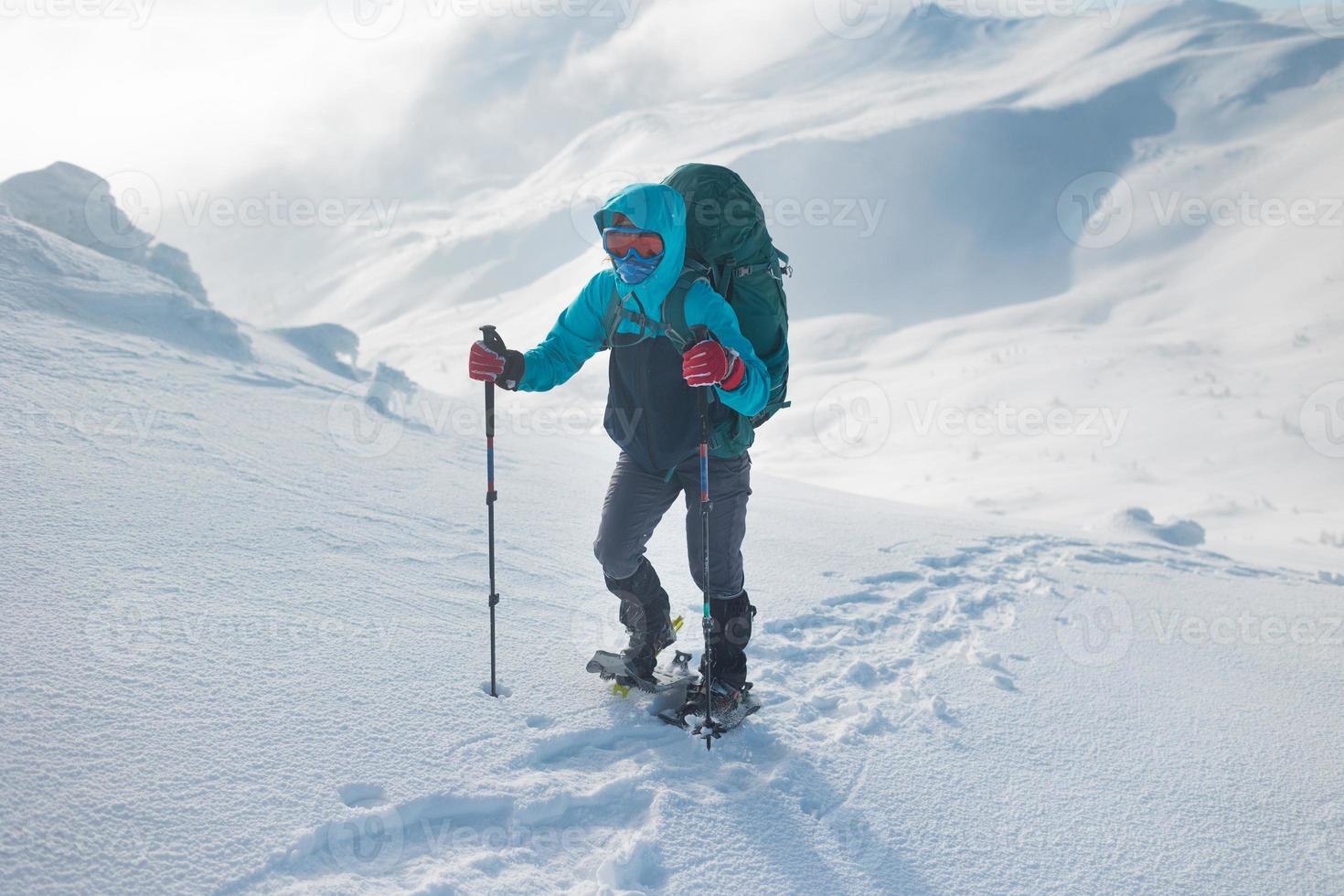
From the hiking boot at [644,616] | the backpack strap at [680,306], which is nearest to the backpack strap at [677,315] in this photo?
the backpack strap at [680,306]

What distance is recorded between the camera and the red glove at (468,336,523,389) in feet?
9.81

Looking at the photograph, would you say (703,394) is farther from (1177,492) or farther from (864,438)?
(864,438)

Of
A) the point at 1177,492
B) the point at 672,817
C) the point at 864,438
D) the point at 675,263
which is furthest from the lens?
the point at 864,438

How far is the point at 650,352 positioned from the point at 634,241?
43 centimetres

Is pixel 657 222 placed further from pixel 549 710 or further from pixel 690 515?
pixel 549 710

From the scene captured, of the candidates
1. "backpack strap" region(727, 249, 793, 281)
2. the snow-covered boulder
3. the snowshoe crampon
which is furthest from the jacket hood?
the snow-covered boulder

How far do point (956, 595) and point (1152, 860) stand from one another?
101 inches

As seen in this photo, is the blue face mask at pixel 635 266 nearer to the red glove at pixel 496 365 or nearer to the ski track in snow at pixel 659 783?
the red glove at pixel 496 365

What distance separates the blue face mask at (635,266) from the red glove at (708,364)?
0.39 meters

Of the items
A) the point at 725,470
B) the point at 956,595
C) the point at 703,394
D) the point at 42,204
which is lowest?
the point at 956,595

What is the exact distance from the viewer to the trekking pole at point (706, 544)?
2814 millimetres

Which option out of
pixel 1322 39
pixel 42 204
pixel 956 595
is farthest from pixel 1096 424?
pixel 1322 39

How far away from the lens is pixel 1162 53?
42938mm

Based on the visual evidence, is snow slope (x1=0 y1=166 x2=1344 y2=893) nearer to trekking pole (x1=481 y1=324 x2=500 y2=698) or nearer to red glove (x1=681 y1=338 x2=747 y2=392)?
trekking pole (x1=481 y1=324 x2=500 y2=698)
